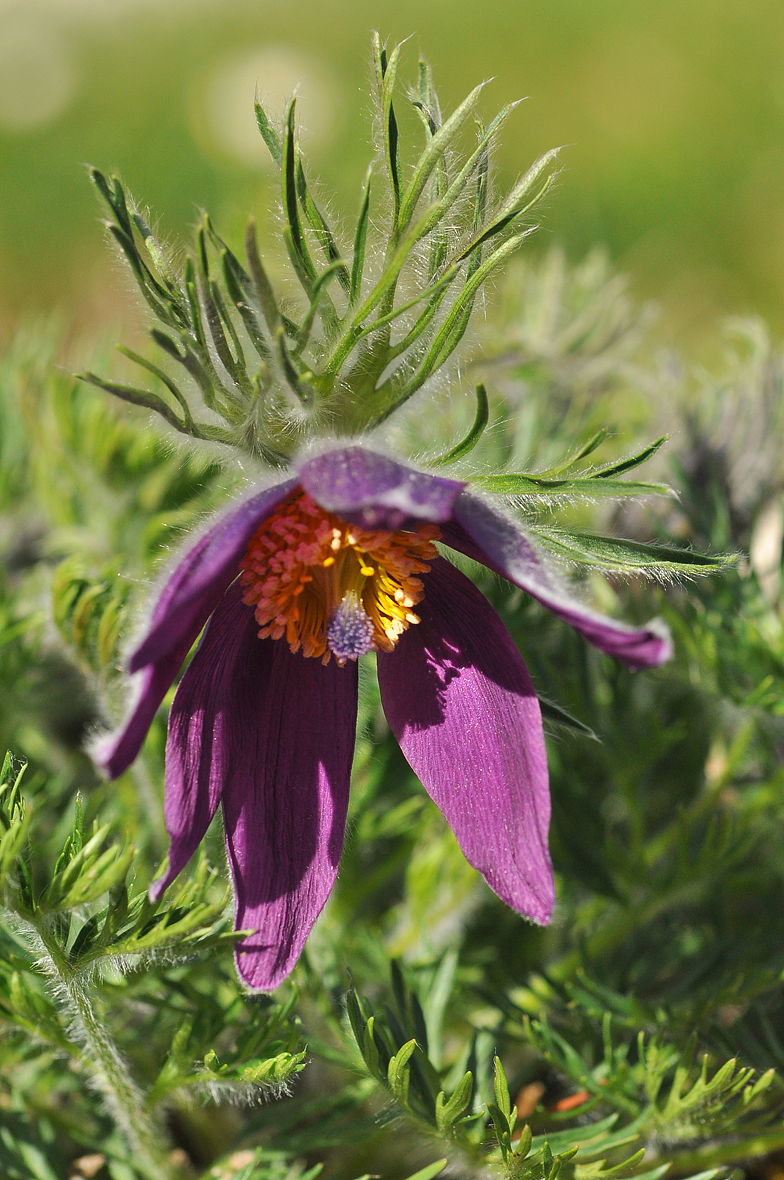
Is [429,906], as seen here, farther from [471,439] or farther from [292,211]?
[292,211]

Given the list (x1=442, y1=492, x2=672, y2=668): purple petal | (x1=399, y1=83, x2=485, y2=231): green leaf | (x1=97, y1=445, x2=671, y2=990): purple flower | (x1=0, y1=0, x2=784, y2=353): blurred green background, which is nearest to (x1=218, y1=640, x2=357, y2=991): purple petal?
(x1=97, y1=445, x2=671, y2=990): purple flower

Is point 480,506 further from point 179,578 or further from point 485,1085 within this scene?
point 485,1085

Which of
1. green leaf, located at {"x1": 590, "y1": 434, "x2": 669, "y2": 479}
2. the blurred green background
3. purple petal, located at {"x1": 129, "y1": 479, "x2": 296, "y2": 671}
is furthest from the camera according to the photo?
the blurred green background

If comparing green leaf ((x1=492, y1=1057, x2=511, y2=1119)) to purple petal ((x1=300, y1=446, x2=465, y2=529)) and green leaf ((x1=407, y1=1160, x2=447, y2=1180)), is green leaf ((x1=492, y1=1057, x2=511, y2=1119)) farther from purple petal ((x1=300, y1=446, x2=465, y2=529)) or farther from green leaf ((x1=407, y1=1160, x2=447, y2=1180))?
purple petal ((x1=300, y1=446, x2=465, y2=529))

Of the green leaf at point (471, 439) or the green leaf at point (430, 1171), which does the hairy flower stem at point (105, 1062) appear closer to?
the green leaf at point (430, 1171)

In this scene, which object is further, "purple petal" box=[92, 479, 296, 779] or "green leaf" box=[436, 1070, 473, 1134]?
"green leaf" box=[436, 1070, 473, 1134]

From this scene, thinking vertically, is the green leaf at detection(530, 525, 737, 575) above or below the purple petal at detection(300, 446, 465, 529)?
below
